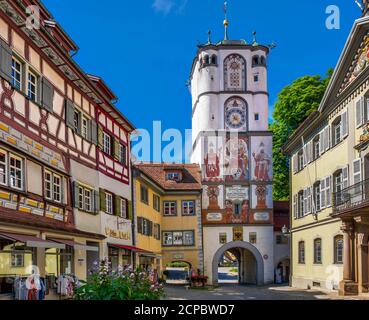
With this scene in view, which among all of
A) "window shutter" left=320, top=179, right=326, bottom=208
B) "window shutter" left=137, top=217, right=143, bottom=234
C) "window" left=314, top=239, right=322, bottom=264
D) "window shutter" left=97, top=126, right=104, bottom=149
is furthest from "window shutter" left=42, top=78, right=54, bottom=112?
"window" left=314, top=239, right=322, bottom=264

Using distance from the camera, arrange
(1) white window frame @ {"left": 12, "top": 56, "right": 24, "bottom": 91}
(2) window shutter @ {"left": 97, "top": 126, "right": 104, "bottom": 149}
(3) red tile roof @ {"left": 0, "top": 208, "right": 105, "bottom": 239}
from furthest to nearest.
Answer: (2) window shutter @ {"left": 97, "top": 126, "right": 104, "bottom": 149}
(1) white window frame @ {"left": 12, "top": 56, "right": 24, "bottom": 91}
(3) red tile roof @ {"left": 0, "top": 208, "right": 105, "bottom": 239}

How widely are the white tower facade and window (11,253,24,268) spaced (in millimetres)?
25042

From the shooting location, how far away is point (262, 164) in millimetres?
38312

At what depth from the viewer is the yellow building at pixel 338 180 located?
19219mm

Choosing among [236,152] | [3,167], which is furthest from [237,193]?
[3,167]

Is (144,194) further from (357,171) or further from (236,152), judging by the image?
(357,171)

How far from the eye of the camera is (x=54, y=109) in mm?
15172

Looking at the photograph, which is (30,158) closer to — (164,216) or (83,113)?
(83,113)

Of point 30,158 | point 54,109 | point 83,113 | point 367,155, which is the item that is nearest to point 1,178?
point 30,158

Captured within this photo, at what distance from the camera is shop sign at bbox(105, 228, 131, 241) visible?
2020 centimetres

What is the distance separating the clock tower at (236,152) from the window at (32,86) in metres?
24.9

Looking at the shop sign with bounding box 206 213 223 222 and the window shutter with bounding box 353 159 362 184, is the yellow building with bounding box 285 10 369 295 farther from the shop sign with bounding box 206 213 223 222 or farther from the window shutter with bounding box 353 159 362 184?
the shop sign with bounding box 206 213 223 222

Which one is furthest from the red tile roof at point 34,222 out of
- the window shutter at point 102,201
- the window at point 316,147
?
the window at point 316,147

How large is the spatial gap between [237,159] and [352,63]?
18.9 metres
